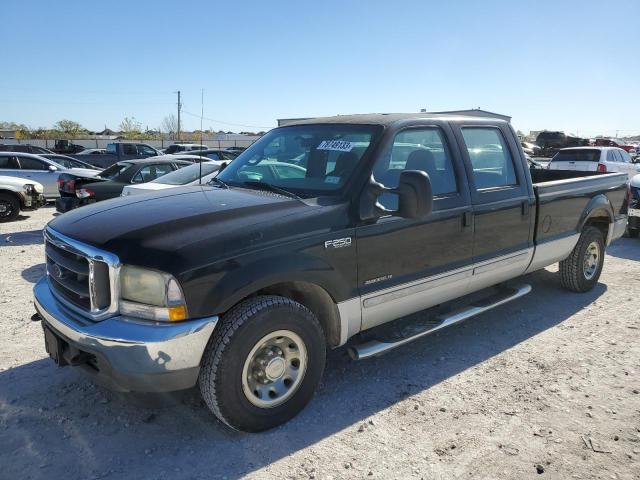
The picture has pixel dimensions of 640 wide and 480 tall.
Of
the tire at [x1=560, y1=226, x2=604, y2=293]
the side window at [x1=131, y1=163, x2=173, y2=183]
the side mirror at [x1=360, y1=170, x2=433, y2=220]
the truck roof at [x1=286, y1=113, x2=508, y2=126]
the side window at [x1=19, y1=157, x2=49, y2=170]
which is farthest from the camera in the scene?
the side window at [x1=19, y1=157, x2=49, y2=170]

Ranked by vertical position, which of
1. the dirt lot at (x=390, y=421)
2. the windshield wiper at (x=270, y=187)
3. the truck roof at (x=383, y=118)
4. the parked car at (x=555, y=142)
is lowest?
the dirt lot at (x=390, y=421)

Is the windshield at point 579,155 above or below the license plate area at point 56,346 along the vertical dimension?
above

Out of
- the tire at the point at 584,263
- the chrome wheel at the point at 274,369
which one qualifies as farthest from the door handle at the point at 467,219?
the tire at the point at 584,263

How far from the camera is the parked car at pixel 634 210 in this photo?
9.15 meters

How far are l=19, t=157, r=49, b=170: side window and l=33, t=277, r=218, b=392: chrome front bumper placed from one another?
1259cm

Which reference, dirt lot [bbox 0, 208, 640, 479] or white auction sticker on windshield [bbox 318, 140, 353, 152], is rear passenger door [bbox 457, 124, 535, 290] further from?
white auction sticker on windshield [bbox 318, 140, 353, 152]

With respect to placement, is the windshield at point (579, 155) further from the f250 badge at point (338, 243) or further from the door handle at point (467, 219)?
the f250 badge at point (338, 243)

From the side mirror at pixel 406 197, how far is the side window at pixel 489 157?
122 centimetres

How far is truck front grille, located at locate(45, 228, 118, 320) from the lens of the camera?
2.66 m

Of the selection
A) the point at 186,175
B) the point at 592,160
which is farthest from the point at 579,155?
the point at 186,175

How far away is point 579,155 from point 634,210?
16.9ft

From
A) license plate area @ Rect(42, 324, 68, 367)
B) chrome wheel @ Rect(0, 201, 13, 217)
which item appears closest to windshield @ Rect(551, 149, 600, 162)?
chrome wheel @ Rect(0, 201, 13, 217)

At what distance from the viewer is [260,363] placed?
2.94 m

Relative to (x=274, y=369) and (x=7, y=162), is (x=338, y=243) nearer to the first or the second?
(x=274, y=369)
